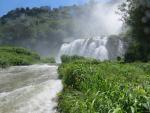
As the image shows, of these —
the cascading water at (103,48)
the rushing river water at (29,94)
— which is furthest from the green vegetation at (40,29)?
the rushing river water at (29,94)

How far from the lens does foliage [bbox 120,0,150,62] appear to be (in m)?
35.1

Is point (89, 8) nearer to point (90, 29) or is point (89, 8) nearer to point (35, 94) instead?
point (90, 29)

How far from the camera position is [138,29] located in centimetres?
3622

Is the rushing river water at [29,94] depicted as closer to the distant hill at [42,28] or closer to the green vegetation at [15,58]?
the green vegetation at [15,58]

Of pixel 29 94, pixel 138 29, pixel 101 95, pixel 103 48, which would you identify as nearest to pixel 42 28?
pixel 103 48

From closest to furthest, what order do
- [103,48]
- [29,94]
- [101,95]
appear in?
1. [101,95]
2. [29,94]
3. [103,48]

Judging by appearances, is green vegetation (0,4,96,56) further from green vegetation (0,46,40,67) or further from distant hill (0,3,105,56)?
green vegetation (0,46,40,67)

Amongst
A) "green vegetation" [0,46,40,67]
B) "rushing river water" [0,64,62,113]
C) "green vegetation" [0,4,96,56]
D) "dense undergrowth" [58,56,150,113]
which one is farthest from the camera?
"green vegetation" [0,4,96,56]

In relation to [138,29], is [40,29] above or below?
above

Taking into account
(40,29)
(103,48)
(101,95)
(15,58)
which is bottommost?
(101,95)

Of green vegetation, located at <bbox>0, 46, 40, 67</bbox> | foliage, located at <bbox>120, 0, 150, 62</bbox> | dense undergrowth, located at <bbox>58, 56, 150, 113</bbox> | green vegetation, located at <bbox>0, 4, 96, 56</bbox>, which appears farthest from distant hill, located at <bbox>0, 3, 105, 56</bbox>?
dense undergrowth, located at <bbox>58, 56, 150, 113</bbox>

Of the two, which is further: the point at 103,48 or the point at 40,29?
the point at 40,29

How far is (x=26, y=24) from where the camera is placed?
339ft

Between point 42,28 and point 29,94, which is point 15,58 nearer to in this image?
point 29,94
